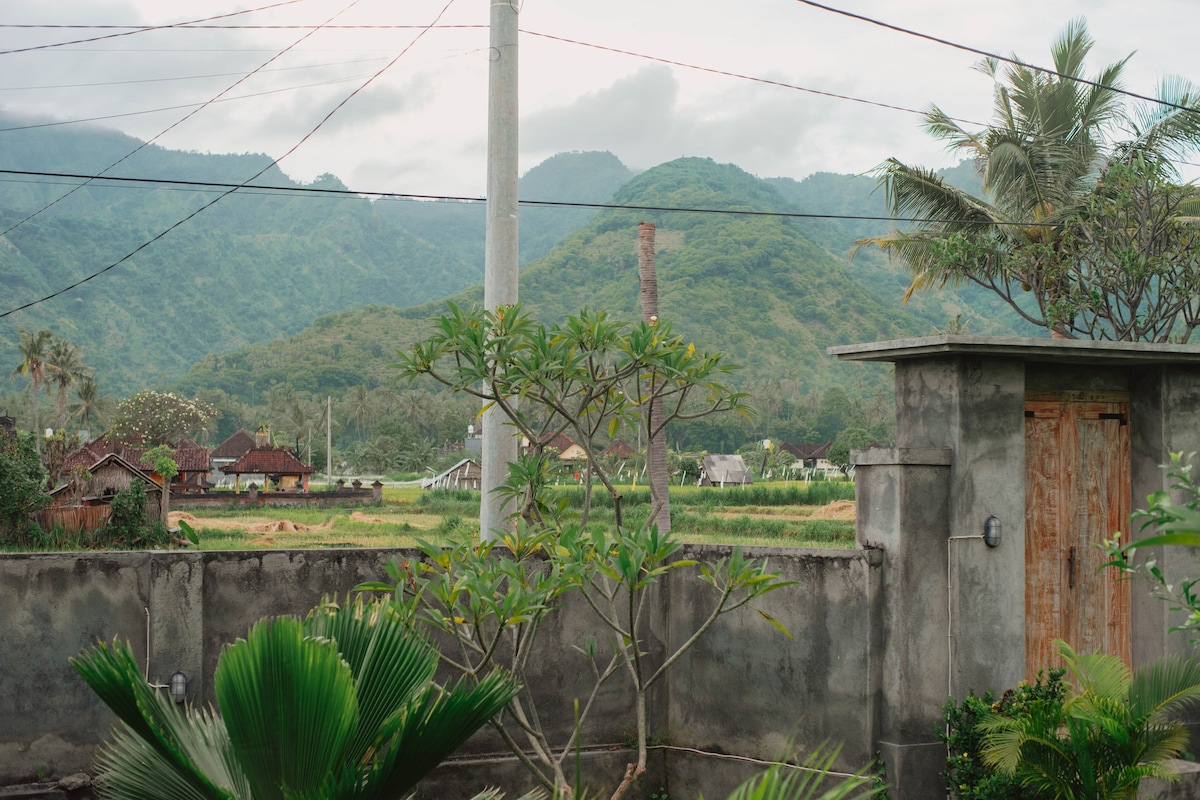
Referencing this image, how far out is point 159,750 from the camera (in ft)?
10.3

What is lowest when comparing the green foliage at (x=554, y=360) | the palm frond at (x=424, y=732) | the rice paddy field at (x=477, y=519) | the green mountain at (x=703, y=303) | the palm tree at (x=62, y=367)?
the rice paddy field at (x=477, y=519)

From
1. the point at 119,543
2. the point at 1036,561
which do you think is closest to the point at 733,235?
the point at 119,543

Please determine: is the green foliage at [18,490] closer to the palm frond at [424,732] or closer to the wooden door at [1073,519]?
the wooden door at [1073,519]

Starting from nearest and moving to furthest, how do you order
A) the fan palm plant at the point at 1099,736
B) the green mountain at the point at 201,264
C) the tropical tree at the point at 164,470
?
the fan palm plant at the point at 1099,736 < the tropical tree at the point at 164,470 < the green mountain at the point at 201,264

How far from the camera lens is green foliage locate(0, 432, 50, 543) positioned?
2380 centimetres

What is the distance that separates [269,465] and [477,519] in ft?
54.6

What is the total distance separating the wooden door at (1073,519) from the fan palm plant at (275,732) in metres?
4.28

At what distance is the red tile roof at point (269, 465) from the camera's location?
51750 millimetres

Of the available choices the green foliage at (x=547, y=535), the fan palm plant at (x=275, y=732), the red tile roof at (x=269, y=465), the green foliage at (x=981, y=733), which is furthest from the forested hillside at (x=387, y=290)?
the fan palm plant at (x=275, y=732)

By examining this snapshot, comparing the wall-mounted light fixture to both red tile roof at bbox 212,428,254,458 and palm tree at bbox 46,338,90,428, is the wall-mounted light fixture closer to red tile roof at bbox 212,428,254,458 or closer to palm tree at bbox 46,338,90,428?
palm tree at bbox 46,338,90,428

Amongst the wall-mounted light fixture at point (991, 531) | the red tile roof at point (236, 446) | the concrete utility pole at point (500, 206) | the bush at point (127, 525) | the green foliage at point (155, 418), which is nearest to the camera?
the wall-mounted light fixture at point (991, 531)

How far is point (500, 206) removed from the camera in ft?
24.1

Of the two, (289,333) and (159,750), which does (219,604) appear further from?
(289,333)

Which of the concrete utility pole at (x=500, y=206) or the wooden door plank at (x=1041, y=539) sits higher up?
the concrete utility pole at (x=500, y=206)
